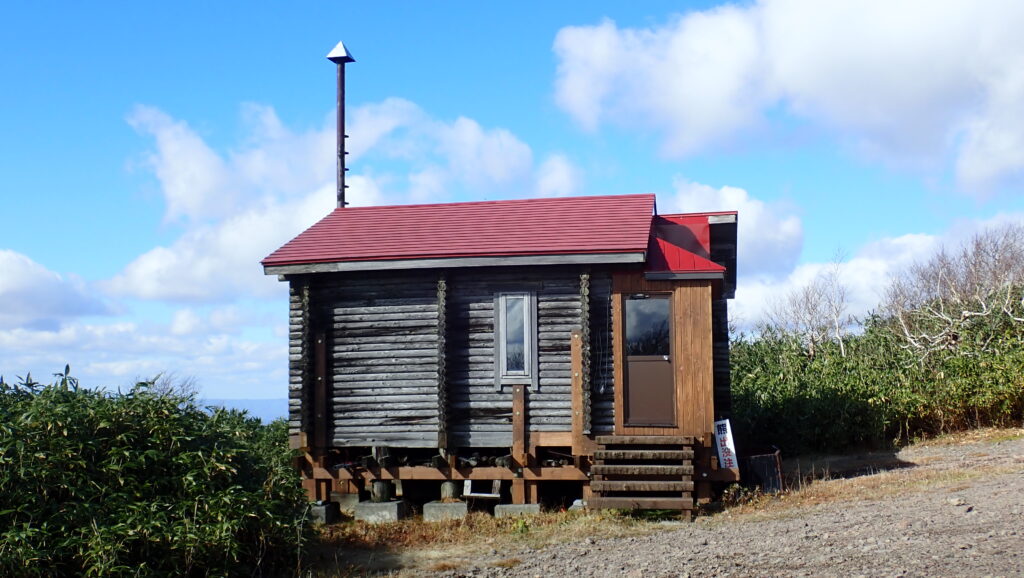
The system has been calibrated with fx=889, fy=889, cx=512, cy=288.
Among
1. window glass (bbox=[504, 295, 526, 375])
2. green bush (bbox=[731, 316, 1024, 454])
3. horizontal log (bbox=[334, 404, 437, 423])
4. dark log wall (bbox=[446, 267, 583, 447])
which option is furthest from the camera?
green bush (bbox=[731, 316, 1024, 454])

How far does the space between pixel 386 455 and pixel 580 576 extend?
5.72 metres

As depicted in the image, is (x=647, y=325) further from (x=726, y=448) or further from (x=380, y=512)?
(x=380, y=512)

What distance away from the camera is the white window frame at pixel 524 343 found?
1403 cm

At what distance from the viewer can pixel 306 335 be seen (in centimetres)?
1460

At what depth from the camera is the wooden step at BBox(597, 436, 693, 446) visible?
1328 cm

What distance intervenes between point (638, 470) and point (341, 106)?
14497mm

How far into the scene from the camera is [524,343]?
554 inches

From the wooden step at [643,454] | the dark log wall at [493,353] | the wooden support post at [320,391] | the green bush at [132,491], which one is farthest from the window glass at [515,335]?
the green bush at [132,491]

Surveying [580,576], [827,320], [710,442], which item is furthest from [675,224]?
[827,320]

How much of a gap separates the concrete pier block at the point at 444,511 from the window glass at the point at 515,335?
A: 7.30ft

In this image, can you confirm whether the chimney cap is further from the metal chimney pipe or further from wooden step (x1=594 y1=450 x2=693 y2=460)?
wooden step (x1=594 y1=450 x2=693 y2=460)

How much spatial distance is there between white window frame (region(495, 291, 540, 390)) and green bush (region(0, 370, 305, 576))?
4.18m

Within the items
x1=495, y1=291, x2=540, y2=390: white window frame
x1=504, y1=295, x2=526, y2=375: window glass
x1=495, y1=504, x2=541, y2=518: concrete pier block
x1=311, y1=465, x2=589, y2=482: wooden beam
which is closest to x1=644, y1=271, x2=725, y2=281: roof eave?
x1=495, y1=291, x2=540, y2=390: white window frame

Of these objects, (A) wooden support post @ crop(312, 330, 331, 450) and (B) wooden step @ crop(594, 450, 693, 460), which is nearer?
(B) wooden step @ crop(594, 450, 693, 460)
